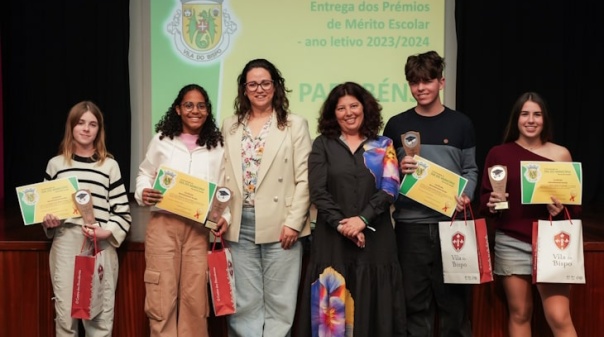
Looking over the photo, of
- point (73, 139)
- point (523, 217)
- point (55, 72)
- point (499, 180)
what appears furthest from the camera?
point (55, 72)

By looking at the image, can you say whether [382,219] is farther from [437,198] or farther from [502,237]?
[502,237]

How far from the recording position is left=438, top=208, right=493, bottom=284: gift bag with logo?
2787 millimetres

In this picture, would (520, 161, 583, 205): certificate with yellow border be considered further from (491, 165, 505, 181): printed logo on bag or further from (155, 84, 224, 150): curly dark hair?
(155, 84, 224, 150): curly dark hair

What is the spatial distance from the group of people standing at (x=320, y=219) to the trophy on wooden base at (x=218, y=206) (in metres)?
0.03

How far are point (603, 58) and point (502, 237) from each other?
12.6ft

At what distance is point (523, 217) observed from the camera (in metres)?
2.86

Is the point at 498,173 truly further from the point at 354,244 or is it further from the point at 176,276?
the point at 176,276

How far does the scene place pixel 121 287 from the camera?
126 inches

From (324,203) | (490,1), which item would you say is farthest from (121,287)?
(490,1)

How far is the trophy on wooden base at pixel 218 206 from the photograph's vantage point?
2.76m

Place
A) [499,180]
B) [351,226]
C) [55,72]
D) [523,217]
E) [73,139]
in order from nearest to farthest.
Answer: [351,226], [499,180], [523,217], [73,139], [55,72]

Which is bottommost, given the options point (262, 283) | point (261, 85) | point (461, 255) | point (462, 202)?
point (262, 283)

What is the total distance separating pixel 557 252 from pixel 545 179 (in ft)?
A: 1.02

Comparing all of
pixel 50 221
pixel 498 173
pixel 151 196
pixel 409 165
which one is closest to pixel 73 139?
pixel 50 221
